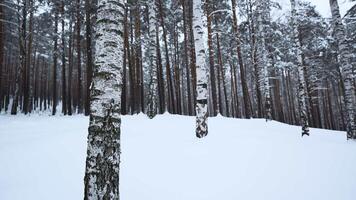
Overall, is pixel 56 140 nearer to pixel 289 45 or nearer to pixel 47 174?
pixel 47 174

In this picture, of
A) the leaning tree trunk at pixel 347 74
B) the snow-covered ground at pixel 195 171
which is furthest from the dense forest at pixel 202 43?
the snow-covered ground at pixel 195 171

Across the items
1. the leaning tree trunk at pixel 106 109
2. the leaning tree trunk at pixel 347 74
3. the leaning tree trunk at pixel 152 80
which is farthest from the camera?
the leaning tree trunk at pixel 152 80

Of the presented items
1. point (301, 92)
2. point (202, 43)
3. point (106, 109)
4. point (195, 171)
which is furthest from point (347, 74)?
point (106, 109)

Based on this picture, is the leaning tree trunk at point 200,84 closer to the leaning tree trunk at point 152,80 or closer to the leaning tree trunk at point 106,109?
the leaning tree trunk at point 106,109

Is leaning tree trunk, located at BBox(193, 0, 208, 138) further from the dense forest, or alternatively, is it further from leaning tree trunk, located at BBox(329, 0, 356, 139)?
leaning tree trunk, located at BBox(329, 0, 356, 139)

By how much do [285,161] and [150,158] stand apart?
107 inches

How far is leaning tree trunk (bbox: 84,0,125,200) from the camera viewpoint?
1.86 m

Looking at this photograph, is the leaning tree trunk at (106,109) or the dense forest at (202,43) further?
the dense forest at (202,43)

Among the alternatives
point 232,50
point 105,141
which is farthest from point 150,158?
point 232,50

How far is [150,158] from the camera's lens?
169 inches

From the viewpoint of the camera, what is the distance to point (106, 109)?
77.8 inches

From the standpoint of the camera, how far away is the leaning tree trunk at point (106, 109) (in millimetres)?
1856

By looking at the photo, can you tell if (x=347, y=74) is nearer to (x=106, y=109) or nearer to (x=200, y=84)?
(x=200, y=84)

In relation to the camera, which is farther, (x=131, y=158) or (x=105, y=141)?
(x=131, y=158)
